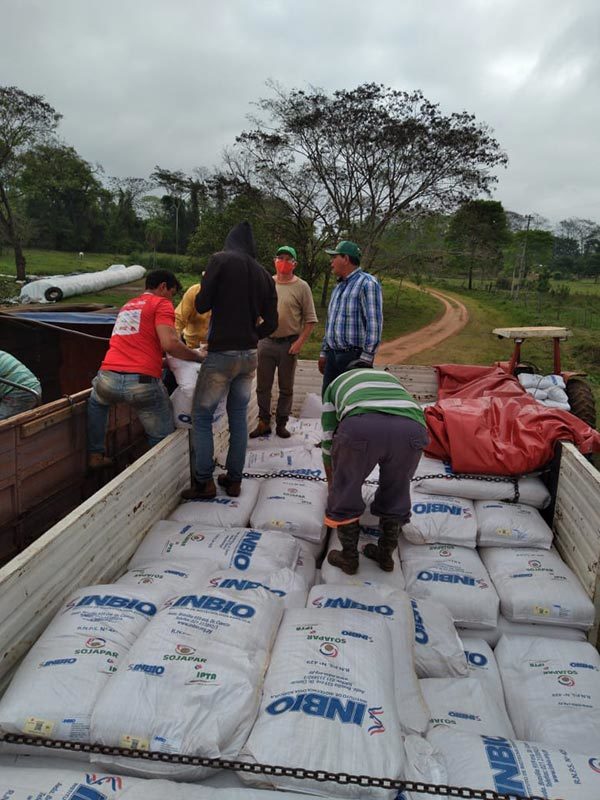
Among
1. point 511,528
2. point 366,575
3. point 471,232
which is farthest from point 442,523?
point 471,232

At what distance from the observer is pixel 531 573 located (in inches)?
103

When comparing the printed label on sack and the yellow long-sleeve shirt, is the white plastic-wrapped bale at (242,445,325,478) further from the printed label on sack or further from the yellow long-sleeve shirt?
the printed label on sack

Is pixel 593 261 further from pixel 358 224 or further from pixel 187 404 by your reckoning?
pixel 187 404

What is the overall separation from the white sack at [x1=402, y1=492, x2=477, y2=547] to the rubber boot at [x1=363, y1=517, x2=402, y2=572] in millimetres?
290

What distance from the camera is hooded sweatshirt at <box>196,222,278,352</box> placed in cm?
299

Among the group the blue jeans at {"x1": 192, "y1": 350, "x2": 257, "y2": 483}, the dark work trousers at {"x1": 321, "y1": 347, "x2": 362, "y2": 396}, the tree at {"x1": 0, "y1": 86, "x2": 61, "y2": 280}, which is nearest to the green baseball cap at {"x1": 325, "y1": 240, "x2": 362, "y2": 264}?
the dark work trousers at {"x1": 321, "y1": 347, "x2": 362, "y2": 396}

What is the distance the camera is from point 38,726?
59.2 inches

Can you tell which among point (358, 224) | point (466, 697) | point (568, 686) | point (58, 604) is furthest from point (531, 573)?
point (358, 224)

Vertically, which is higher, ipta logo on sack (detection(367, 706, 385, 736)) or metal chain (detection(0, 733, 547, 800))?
ipta logo on sack (detection(367, 706, 385, 736))

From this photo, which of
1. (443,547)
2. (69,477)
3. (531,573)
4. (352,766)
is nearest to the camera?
(352,766)

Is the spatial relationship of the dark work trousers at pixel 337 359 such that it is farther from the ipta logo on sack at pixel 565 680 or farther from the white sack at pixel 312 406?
the ipta logo on sack at pixel 565 680

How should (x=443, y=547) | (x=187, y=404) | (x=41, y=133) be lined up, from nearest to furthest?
(x=443, y=547) < (x=187, y=404) < (x=41, y=133)

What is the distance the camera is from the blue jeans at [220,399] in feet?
10.2

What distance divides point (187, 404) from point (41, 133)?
18523 millimetres
